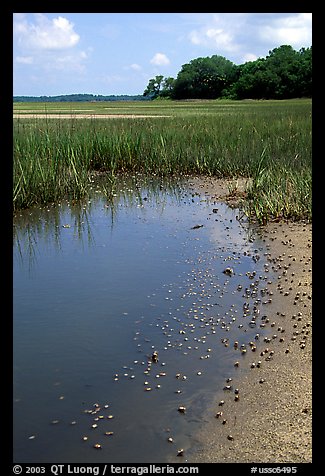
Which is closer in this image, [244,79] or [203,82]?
[244,79]

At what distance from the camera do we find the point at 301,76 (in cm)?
4678

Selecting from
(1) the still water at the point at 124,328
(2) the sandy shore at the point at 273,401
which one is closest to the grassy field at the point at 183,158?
(1) the still water at the point at 124,328

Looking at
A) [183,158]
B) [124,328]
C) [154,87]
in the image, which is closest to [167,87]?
[154,87]

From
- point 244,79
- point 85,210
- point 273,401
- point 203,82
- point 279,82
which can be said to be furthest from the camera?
point 203,82

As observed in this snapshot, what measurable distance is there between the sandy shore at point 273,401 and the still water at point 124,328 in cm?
15

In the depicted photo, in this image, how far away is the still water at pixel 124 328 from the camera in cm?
356

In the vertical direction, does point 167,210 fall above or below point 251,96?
below

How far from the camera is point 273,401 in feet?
12.8

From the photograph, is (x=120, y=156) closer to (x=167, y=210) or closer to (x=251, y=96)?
(x=167, y=210)

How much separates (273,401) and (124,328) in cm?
180

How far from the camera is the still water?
11.7 feet

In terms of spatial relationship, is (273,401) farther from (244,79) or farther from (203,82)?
(203,82)

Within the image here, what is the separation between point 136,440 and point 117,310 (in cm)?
229
